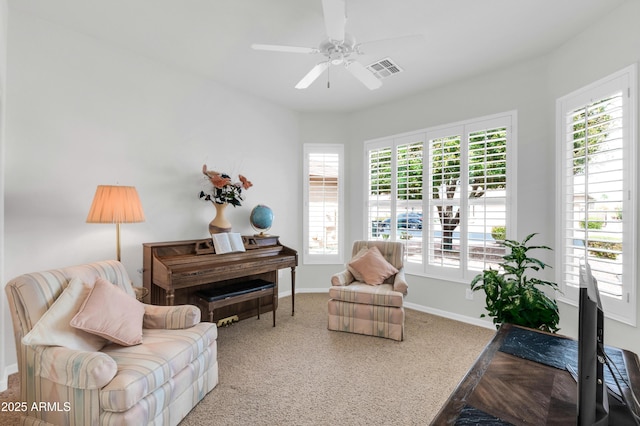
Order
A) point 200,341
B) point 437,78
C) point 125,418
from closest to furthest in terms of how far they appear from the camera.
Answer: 1. point 125,418
2. point 200,341
3. point 437,78

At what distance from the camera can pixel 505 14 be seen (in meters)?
2.49

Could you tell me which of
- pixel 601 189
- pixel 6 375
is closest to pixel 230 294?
pixel 6 375

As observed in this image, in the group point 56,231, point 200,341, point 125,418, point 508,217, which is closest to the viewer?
point 125,418

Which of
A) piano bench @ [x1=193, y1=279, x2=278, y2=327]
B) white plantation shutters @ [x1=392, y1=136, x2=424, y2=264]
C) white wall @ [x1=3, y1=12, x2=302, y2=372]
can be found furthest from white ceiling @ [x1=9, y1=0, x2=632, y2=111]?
piano bench @ [x1=193, y1=279, x2=278, y2=327]

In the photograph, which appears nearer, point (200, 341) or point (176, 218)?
point (200, 341)

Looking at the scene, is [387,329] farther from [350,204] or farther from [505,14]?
[505,14]

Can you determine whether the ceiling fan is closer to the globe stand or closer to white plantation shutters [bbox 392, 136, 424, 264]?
white plantation shutters [bbox 392, 136, 424, 264]

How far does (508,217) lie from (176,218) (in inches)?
147

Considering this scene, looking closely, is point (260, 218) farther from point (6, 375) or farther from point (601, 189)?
point (601, 189)

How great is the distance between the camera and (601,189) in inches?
99.3

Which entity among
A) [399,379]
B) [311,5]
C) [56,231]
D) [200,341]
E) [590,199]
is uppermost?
[311,5]

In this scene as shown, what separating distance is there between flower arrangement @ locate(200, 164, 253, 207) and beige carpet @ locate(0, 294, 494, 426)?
148 centimetres

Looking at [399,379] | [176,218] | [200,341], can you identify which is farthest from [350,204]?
[200,341]

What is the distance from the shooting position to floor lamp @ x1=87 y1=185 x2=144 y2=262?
93.3 inches
